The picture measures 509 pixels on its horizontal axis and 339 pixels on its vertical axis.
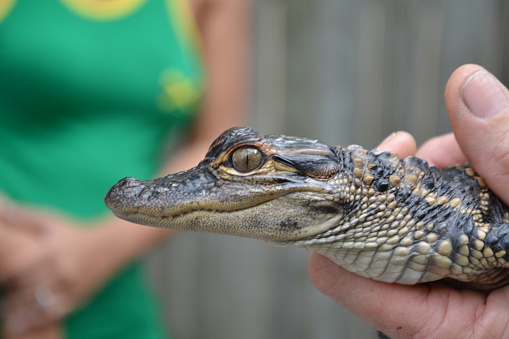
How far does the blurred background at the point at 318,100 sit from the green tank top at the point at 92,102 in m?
0.71

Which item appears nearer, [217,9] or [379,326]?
[379,326]

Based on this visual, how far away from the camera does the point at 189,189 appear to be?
0.85 metres

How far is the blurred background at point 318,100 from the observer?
80.0 inches

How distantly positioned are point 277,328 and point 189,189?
5.68 feet

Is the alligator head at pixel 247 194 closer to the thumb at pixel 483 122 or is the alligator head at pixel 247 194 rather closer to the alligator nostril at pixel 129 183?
the alligator nostril at pixel 129 183

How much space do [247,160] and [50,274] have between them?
75 centimetres

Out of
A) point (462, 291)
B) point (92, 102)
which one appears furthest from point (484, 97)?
point (92, 102)

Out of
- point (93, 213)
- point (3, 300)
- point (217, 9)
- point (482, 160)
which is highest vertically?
point (217, 9)

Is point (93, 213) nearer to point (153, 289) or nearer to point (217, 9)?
point (217, 9)

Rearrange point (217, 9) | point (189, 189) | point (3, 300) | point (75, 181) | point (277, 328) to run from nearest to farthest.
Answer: point (189, 189), point (3, 300), point (75, 181), point (217, 9), point (277, 328)

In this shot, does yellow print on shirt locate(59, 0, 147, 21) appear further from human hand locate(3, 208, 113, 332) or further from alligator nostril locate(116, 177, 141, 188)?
alligator nostril locate(116, 177, 141, 188)

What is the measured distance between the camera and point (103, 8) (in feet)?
4.91

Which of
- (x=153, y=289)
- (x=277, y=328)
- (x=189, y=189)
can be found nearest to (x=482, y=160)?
(x=189, y=189)

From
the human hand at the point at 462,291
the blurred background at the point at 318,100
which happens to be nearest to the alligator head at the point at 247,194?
the human hand at the point at 462,291
